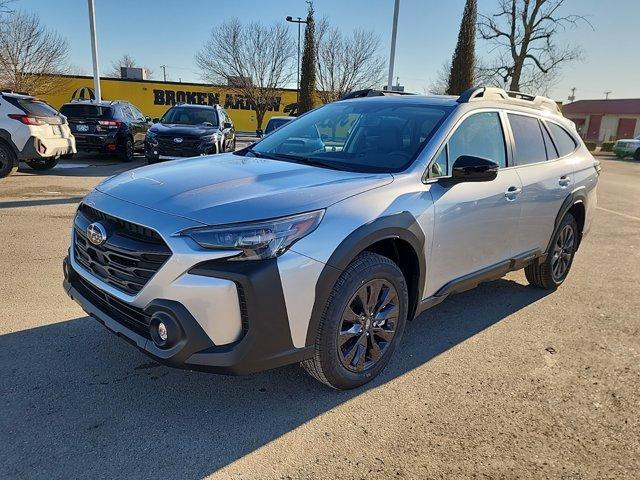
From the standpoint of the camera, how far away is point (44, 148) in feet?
33.2

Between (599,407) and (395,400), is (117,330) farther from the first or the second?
(599,407)

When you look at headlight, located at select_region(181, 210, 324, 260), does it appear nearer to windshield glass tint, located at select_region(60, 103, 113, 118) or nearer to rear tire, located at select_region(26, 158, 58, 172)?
rear tire, located at select_region(26, 158, 58, 172)

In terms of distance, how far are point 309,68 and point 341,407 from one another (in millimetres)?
28435

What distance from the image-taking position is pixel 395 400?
3018mm

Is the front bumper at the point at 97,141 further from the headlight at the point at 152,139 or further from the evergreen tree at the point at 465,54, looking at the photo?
the evergreen tree at the point at 465,54

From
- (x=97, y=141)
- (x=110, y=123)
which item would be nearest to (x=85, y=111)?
(x=110, y=123)

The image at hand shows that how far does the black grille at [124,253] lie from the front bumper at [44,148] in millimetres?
8335

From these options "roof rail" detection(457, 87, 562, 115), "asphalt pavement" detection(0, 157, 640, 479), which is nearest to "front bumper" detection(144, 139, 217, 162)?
"asphalt pavement" detection(0, 157, 640, 479)

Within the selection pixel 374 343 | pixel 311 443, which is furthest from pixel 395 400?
pixel 311 443

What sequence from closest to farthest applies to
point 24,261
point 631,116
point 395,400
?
point 395,400 < point 24,261 < point 631,116

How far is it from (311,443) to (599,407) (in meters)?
1.85

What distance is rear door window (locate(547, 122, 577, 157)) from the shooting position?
4.92 metres

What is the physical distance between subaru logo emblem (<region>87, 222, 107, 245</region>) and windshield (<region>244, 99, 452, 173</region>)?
147 cm

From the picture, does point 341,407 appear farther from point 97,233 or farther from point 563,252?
point 563,252
